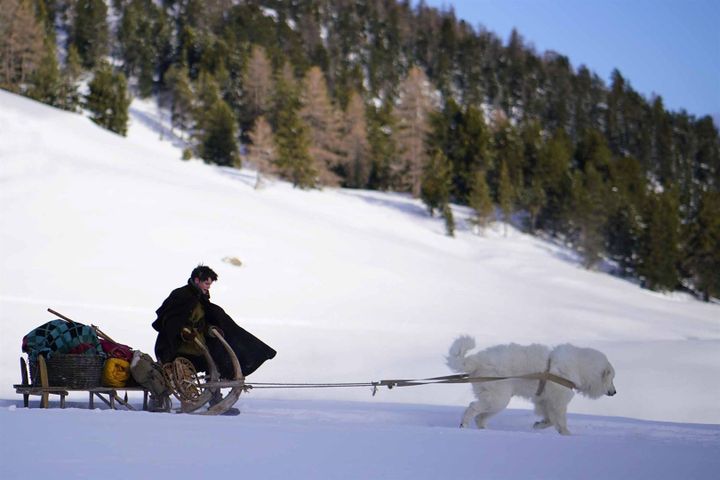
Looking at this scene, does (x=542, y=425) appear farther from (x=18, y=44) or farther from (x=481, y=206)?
(x=18, y=44)

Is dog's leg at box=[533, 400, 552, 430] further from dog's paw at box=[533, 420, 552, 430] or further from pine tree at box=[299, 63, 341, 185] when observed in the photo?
pine tree at box=[299, 63, 341, 185]

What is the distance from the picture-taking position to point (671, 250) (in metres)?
53.6

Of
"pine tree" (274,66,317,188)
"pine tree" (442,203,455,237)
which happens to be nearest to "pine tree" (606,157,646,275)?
"pine tree" (442,203,455,237)

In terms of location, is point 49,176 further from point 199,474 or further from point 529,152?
point 529,152

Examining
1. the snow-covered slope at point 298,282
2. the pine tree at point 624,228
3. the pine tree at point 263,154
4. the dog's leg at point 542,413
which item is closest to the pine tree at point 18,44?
the snow-covered slope at point 298,282

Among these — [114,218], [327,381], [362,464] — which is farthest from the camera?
[114,218]

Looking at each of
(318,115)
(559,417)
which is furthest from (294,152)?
(559,417)

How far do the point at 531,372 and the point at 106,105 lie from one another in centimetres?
5542

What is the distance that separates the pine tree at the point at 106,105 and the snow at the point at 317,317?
11560mm

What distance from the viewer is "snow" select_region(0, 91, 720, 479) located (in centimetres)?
514

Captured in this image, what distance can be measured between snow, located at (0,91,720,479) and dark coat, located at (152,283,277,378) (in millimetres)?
570

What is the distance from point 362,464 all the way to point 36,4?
91.3 metres

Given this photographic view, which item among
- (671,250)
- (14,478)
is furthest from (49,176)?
(671,250)

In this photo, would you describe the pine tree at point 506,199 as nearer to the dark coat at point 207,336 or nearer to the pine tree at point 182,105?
the pine tree at point 182,105
